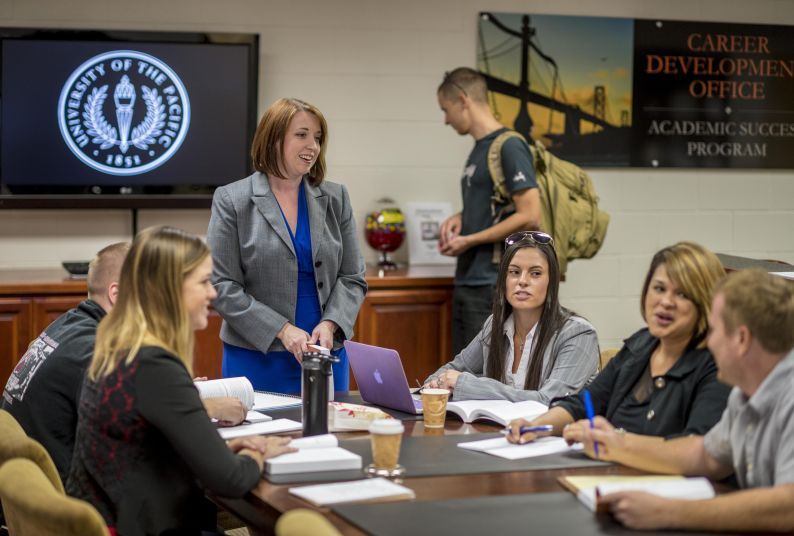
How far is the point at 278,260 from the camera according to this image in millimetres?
3418

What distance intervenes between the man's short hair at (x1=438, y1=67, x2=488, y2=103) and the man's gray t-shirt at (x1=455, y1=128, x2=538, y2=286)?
19 centimetres

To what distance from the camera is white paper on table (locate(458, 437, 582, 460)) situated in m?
2.44

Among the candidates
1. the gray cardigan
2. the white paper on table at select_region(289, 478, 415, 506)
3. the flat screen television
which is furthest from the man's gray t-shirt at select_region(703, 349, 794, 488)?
the flat screen television

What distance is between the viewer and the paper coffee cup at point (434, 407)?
2729 millimetres

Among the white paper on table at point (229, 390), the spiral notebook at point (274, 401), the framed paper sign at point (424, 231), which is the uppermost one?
the framed paper sign at point (424, 231)

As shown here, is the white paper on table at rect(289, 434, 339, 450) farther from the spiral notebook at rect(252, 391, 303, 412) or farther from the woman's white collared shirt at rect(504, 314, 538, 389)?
the woman's white collared shirt at rect(504, 314, 538, 389)

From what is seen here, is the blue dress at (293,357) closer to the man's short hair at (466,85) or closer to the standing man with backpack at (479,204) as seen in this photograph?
the standing man with backpack at (479,204)

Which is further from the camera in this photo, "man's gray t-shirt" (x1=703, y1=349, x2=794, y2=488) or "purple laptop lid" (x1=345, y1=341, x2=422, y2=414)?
"purple laptop lid" (x1=345, y1=341, x2=422, y2=414)

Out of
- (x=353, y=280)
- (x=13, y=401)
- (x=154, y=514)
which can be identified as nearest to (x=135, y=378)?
(x=154, y=514)

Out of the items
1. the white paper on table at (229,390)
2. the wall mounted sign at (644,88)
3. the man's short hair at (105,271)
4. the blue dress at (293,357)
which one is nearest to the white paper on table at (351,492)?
the white paper on table at (229,390)

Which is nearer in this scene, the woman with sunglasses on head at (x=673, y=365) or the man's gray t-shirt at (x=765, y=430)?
the man's gray t-shirt at (x=765, y=430)

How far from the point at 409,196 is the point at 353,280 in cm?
208

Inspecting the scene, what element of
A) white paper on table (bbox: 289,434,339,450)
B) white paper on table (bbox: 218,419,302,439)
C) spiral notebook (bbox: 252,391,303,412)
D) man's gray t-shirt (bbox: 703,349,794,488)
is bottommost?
white paper on table (bbox: 218,419,302,439)

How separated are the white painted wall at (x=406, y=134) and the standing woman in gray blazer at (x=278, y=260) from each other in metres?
2.04
